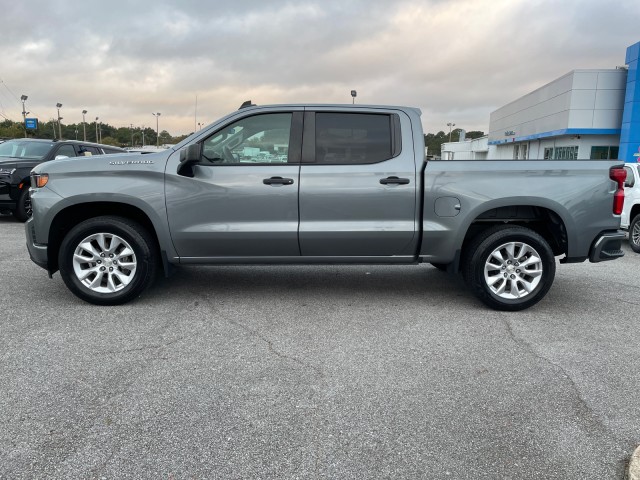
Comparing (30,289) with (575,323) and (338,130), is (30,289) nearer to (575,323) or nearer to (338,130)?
(338,130)

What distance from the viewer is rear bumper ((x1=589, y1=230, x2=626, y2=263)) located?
5.02m

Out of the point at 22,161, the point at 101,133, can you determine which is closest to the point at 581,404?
the point at 22,161

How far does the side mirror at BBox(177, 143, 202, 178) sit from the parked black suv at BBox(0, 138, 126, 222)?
22.2 feet

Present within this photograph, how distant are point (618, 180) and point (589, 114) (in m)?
26.7

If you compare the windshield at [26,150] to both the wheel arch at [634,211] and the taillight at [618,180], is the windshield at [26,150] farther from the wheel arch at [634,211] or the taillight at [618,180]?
the wheel arch at [634,211]

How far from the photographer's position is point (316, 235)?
195 inches

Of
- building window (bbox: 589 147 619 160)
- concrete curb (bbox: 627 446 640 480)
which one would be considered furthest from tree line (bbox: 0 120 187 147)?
concrete curb (bbox: 627 446 640 480)

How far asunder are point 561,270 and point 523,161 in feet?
9.20

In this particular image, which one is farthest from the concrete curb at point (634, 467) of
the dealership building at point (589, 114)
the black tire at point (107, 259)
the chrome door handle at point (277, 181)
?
the dealership building at point (589, 114)

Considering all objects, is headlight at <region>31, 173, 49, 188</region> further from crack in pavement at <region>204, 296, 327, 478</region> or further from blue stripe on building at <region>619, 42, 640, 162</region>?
blue stripe on building at <region>619, 42, 640, 162</region>

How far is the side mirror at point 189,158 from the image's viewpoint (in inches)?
186

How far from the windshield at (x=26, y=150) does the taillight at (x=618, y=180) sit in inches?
437

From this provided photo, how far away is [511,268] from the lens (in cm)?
507

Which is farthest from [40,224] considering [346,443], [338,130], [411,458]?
[411,458]
